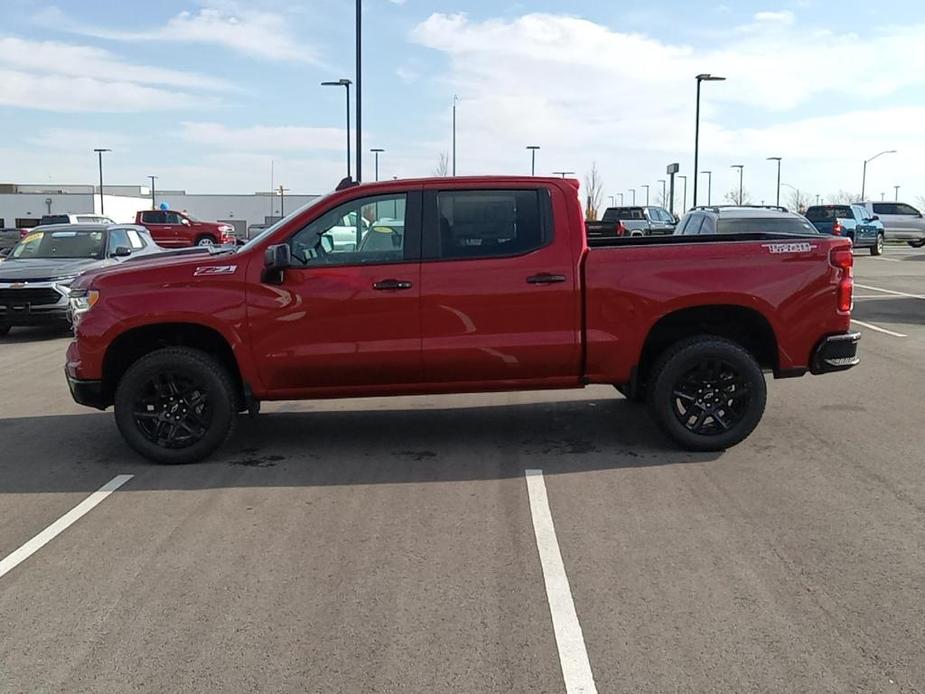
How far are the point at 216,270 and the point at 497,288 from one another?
78.8 inches

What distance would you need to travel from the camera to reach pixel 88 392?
21.8 ft

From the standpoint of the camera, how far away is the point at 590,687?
11.3 ft

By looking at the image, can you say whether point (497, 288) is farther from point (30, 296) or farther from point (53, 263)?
point (53, 263)

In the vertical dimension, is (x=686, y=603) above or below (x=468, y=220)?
below

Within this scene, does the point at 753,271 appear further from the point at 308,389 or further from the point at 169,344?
the point at 169,344

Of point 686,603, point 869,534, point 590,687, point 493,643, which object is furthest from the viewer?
point 869,534

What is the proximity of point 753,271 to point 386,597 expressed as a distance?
377 cm

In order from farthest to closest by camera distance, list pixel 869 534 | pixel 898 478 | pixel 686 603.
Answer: pixel 898 478
pixel 869 534
pixel 686 603

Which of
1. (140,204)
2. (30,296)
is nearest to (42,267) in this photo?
(30,296)

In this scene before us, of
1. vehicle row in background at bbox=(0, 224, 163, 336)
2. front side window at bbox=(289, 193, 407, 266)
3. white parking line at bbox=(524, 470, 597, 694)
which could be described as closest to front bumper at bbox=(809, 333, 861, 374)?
white parking line at bbox=(524, 470, 597, 694)

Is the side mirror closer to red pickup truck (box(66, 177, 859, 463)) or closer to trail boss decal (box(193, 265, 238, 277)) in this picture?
red pickup truck (box(66, 177, 859, 463))

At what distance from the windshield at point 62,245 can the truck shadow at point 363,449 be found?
7682 millimetres

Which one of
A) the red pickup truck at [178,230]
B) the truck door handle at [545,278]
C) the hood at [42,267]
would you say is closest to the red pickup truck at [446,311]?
the truck door handle at [545,278]

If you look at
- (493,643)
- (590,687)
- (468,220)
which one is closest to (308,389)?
(468,220)
